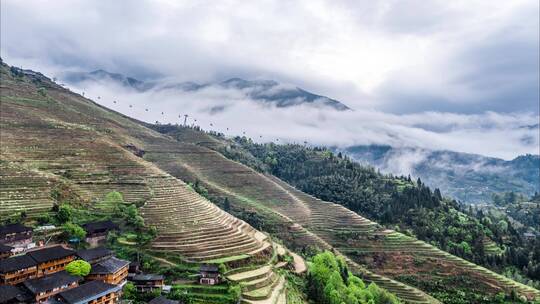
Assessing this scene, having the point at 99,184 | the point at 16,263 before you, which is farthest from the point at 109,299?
the point at 99,184

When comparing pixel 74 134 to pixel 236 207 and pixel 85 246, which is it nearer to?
pixel 236 207

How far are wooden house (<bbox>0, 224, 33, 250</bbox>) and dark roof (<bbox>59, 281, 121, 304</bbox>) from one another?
12.3 metres

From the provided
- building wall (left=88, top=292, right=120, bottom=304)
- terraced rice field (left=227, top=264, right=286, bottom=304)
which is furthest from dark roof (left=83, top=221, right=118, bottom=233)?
terraced rice field (left=227, top=264, right=286, bottom=304)

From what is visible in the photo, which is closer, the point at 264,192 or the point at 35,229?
the point at 35,229

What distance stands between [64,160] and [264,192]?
54401mm

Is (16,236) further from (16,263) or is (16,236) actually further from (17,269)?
(17,269)

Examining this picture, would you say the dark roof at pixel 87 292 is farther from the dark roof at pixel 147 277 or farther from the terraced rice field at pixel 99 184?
the terraced rice field at pixel 99 184

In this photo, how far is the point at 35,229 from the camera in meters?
47.0

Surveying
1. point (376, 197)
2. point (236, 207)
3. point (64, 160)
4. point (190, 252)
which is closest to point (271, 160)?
point (376, 197)

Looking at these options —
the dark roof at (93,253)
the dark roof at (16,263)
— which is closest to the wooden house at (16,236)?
the dark roof at (16,263)

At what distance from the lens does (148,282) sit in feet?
138

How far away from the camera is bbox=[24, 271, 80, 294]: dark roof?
34656 millimetres

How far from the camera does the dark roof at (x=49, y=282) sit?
114ft

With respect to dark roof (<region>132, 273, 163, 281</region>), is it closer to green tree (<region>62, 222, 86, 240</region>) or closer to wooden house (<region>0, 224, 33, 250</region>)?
green tree (<region>62, 222, 86, 240</region>)
